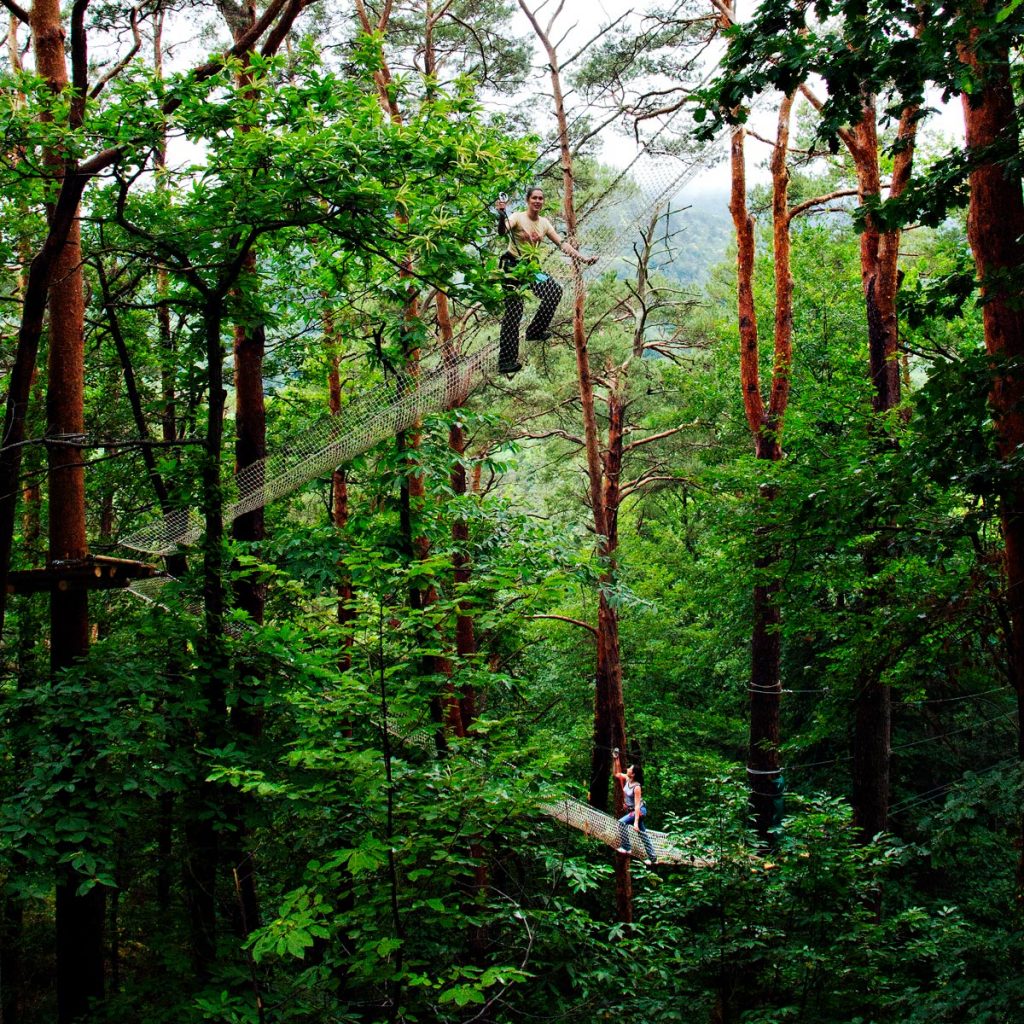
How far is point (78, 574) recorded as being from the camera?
3.75 m

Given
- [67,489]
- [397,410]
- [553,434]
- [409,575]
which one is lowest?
[409,575]

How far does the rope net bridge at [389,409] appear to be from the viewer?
14.1 feet

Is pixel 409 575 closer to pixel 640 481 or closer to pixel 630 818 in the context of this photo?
pixel 630 818

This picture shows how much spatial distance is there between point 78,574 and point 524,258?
250cm

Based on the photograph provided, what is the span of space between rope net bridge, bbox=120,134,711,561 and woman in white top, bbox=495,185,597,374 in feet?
0.30

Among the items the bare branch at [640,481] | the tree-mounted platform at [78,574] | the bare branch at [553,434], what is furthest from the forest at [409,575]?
the bare branch at [553,434]

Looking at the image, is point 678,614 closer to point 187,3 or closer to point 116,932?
point 116,932

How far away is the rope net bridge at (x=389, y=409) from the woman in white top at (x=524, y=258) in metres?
0.09

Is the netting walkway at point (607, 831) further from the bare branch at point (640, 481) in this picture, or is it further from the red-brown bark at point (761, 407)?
the bare branch at point (640, 481)

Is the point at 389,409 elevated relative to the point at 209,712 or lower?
elevated

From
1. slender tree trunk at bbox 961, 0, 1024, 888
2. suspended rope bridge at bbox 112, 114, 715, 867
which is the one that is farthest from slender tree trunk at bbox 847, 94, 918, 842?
slender tree trunk at bbox 961, 0, 1024, 888

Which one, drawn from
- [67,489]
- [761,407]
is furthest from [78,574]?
[761,407]

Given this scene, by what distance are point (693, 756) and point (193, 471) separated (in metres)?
5.96

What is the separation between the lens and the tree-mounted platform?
3.69 m
